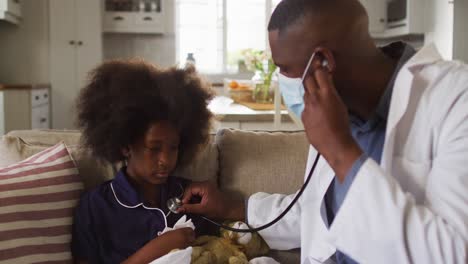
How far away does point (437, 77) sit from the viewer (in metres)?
0.87

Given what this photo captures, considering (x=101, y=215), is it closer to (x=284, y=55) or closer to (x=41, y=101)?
(x=284, y=55)

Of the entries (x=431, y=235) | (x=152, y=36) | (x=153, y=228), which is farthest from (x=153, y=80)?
(x=152, y=36)

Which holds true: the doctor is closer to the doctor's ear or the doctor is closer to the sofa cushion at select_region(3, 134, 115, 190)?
the doctor's ear

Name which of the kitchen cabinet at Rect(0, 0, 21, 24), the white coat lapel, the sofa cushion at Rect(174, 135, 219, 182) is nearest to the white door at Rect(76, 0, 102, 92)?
the kitchen cabinet at Rect(0, 0, 21, 24)

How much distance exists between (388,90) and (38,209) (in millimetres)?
898

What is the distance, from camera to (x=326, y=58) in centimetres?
91

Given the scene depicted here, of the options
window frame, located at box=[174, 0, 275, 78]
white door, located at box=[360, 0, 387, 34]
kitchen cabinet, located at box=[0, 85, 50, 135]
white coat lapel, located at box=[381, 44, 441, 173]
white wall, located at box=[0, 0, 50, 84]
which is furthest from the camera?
white door, located at box=[360, 0, 387, 34]

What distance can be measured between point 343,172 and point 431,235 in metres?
0.15

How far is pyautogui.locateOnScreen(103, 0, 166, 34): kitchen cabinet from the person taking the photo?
519 centimetres

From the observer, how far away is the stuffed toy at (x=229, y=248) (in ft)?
4.30

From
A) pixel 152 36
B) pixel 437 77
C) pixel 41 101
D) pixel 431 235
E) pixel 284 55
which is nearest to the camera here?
pixel 431 235

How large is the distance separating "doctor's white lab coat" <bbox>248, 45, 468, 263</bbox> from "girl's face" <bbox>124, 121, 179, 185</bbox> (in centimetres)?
64

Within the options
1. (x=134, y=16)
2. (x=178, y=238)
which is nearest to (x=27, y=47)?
(x=134, y=16)

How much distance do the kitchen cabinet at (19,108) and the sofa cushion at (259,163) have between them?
2.87 metres
